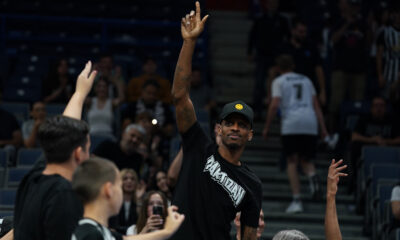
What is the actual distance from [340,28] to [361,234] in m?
3.99

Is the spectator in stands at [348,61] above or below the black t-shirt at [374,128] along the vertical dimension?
above

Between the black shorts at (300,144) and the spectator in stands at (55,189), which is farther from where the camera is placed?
the black shorts at (300,144)

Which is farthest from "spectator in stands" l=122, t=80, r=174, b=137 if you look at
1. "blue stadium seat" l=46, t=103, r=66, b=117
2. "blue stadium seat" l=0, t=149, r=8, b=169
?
"blue stadium seat" l=0, t=149, r=8, b=169

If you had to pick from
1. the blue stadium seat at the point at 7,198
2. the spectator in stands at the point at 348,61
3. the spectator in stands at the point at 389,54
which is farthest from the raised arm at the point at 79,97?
the spectator in stands at the point at 389,54

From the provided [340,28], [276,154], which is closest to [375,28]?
[340,28]

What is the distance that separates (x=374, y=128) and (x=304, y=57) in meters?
1.51

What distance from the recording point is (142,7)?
619 inches

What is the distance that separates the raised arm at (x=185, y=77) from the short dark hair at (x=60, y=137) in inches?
50.2

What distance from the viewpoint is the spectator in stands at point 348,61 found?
512 inches

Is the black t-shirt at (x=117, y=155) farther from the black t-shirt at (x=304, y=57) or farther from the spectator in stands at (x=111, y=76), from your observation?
the black t-shirt at (x=304, y=57)

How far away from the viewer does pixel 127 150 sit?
32.7ft

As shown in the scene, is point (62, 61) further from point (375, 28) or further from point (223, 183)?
point (223, 183)

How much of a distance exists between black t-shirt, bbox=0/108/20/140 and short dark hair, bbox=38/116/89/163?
7.12 m

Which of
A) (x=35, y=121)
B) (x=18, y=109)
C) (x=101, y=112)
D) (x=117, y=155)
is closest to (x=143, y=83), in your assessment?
(x=101, y=112)
